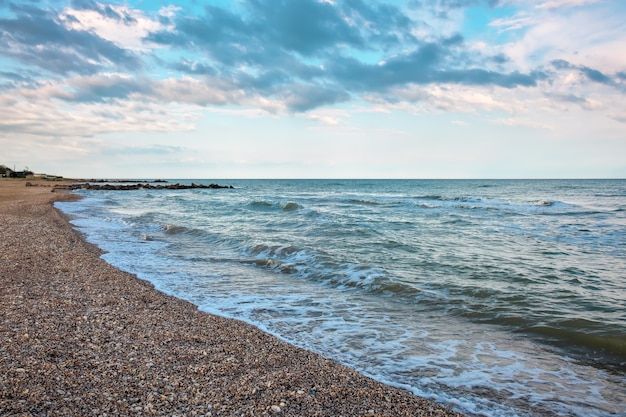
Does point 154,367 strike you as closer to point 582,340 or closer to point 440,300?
point 440,300

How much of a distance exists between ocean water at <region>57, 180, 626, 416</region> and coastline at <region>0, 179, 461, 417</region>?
75cm

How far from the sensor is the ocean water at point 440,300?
5.45 m

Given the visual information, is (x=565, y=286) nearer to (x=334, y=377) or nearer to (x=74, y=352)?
(x=334, y=377)

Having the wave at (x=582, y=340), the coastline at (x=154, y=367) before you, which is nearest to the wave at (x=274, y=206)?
the coastline at (x=154, y=367)

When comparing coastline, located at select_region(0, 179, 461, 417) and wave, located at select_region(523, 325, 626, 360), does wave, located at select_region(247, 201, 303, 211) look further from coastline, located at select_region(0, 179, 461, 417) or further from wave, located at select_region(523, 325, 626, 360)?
wave, located at select_region(523, 325, 626, 360)

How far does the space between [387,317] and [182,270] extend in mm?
6701

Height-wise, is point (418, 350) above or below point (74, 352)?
below

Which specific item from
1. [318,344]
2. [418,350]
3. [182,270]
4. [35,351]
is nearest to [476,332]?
[418,350]

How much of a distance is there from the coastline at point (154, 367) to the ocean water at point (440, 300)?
2.46 feet

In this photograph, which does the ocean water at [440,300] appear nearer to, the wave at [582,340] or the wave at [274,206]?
the wave at [582,340]

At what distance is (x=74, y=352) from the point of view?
204 inches

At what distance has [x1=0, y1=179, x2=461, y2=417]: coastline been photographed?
4062 millimetres

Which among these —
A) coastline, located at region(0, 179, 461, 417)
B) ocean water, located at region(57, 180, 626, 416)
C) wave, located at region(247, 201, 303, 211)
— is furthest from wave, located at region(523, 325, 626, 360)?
wave, located at region(247, 201, 303, 211)

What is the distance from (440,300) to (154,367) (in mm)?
6332
